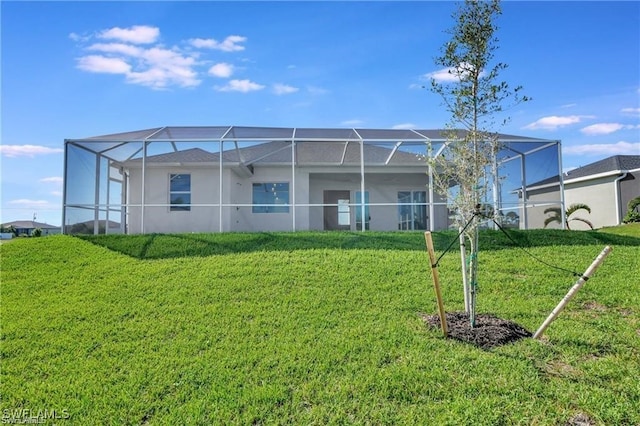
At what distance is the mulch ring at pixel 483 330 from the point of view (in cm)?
434

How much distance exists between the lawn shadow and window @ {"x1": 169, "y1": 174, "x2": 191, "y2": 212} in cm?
363

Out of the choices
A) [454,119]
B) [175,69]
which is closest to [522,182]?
[454,119]

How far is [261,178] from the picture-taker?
589 inches

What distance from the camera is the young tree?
4758 mm

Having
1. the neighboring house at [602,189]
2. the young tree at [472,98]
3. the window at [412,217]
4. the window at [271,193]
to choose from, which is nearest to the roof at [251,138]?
the window at [271,193]

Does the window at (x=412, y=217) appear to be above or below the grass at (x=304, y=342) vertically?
above

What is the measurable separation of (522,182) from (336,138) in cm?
634

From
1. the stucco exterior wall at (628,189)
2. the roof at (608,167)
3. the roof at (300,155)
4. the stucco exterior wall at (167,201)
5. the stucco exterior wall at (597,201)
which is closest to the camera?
the roof at (300,155)

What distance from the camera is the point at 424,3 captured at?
820cm

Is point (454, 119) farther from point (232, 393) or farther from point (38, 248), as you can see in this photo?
point (38, 248)

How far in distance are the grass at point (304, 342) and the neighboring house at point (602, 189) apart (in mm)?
11692

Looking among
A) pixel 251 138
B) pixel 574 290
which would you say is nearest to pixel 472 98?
pixel 574 290

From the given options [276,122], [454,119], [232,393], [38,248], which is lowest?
[232,393]

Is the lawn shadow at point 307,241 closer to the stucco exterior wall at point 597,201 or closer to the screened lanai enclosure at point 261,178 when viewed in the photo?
the screened lanai enclosure at point 261,178
